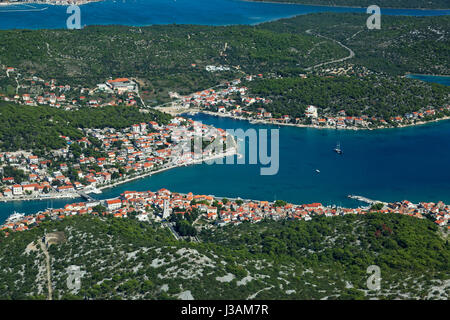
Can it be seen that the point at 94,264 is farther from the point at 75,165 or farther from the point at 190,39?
the point at 190,39

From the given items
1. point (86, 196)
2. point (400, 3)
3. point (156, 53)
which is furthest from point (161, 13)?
point (86, 196)

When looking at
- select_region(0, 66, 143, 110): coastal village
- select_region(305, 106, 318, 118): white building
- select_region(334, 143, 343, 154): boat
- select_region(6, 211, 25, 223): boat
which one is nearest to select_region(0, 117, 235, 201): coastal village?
select_region(6, 211, 25, 223): boat

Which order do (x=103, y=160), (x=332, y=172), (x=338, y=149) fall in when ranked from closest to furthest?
(x=103, y=160) < (x=332, y=172) < (x=338, y=149)
